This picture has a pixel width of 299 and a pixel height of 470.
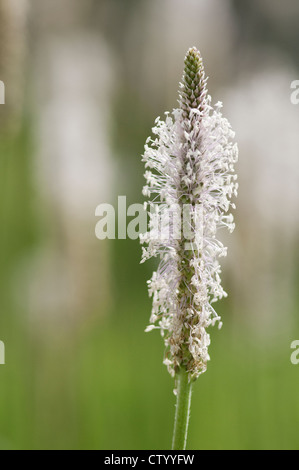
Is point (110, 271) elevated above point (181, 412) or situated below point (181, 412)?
above

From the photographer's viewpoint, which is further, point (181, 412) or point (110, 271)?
point (110, 271)

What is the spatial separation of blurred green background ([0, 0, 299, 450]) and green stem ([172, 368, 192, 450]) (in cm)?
115

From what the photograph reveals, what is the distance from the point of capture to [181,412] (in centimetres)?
128

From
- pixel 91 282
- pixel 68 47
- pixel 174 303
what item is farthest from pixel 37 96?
pixel 174 303

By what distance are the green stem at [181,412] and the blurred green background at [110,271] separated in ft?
3.78

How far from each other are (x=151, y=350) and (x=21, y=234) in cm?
115

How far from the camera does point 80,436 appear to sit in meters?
2.60

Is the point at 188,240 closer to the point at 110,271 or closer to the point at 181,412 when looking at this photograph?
the point at 181,412

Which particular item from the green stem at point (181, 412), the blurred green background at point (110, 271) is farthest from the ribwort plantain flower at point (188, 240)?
the blurred green background at point (110, 271)

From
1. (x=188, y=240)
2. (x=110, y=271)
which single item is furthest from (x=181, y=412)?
(x=110, y=271)

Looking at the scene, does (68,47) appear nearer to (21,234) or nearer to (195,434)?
(21,234)

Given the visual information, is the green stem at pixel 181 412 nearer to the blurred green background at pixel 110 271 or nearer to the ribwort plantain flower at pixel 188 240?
the ribwort plantain flower at pixel 188 240

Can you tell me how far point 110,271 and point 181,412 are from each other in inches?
78.0

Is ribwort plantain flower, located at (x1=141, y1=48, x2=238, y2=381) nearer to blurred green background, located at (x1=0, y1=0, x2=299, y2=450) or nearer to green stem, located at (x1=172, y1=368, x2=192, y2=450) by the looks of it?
green stem, located at (x1=172, y1=368, x2=192, y2=450)
